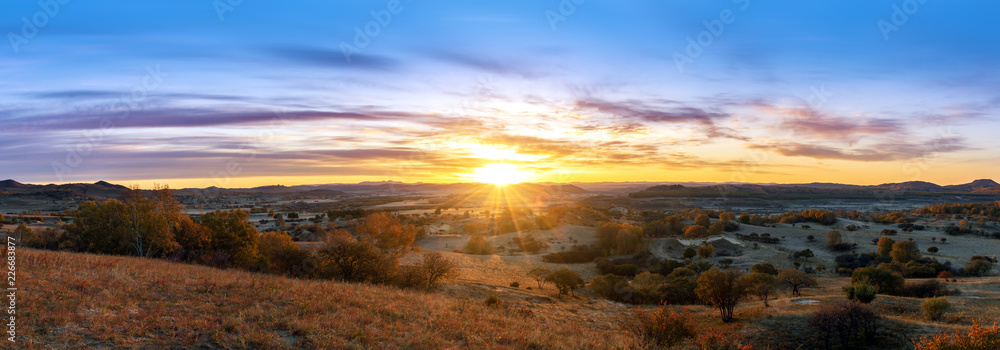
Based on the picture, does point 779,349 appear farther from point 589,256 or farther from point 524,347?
point 589,256

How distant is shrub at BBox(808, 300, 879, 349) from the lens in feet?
59.1

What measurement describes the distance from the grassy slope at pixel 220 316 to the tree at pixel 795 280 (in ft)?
77.3

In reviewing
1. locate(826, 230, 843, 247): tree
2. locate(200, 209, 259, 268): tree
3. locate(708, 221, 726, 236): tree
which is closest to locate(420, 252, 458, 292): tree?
locate(200, 209, 259, 268): tree

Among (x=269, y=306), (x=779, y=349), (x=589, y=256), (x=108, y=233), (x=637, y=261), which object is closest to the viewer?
(x=269, y=306)

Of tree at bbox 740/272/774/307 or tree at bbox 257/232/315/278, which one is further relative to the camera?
tree at bbox 257/232/315/278

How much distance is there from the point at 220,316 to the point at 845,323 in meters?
23.1

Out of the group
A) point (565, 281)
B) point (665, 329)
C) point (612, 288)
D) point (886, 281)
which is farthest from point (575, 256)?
point (665, 329)

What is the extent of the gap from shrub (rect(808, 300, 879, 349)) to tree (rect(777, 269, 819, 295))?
13.1 meters

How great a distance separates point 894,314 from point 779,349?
8543mm

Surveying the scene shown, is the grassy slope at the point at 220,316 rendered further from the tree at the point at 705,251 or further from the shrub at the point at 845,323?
the tree at the point at 705,251

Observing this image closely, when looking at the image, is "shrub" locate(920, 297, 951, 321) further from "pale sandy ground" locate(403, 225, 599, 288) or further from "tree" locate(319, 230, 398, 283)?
"tree" locate(319, 230, 398, 283)

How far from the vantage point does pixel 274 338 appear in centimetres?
969

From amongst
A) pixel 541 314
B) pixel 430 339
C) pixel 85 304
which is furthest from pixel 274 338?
pixel 541 314

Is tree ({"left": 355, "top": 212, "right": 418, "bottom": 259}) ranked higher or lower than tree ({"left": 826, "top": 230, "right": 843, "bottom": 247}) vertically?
higher
